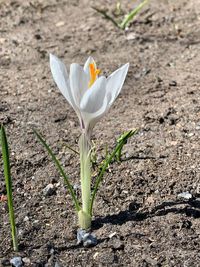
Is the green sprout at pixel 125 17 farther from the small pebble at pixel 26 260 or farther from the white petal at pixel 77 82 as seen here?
the small pebble at pixel 26 260

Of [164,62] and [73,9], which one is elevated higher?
[73,9]

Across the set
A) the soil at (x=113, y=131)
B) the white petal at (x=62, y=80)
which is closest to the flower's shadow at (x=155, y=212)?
the soil at (x=113, y=131)

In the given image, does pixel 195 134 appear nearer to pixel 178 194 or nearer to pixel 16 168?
pixel 178 194

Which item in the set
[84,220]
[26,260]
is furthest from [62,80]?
[26,260]

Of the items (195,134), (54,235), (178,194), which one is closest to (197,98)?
(195,134)

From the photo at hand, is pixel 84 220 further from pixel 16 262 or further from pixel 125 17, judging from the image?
pixel 125 17

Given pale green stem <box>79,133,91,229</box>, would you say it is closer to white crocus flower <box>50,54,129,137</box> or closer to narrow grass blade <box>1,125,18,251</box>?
white crocus flower <box>50,54,129,137</box>
